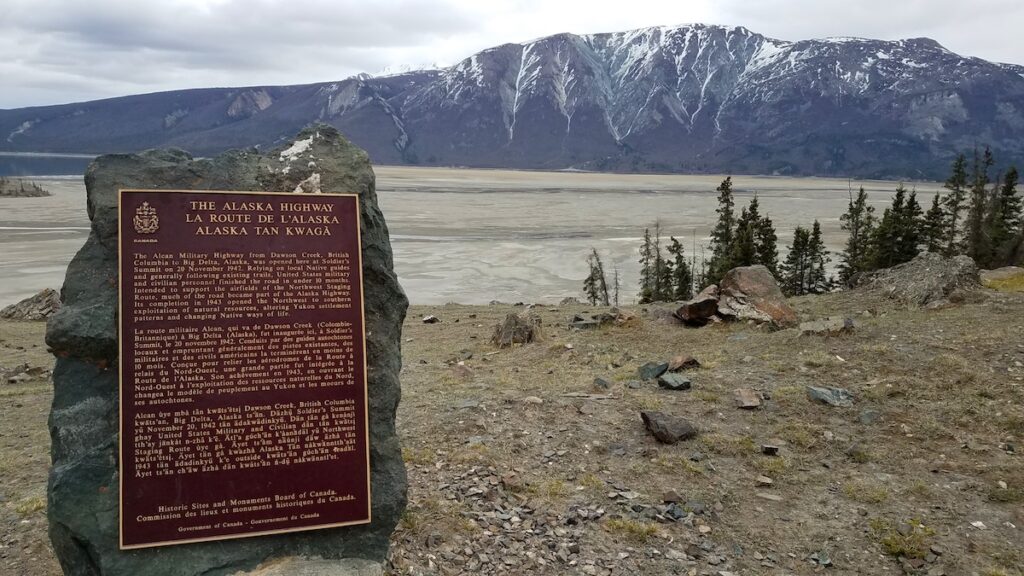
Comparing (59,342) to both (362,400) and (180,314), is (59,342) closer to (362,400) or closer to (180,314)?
(180,314)

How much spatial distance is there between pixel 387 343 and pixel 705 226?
80581mm

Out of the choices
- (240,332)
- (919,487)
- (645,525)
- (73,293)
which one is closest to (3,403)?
(73,293)

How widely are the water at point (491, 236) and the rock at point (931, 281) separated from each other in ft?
74.1

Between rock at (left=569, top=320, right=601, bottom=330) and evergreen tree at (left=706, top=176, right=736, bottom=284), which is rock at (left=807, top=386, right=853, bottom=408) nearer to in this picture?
rock at (left=569, top=320, right=601, bottom=330)

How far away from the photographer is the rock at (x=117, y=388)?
552cm

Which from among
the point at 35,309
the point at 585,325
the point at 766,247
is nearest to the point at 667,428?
the point at 585,325

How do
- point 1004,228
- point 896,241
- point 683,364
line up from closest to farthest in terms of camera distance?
point 683,364
point 896,241
point 1004,228

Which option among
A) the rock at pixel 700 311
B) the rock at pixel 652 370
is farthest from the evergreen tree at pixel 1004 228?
the rock at pixel 652 370

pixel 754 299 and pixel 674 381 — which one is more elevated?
pixel 754 299

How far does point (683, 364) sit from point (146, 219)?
999 centimetres

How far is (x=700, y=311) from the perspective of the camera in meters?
17.8

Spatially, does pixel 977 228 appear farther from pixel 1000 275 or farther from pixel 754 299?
pixel 754 299

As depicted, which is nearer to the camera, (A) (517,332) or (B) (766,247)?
(A) (517,332)

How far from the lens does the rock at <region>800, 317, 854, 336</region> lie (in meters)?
14.3
